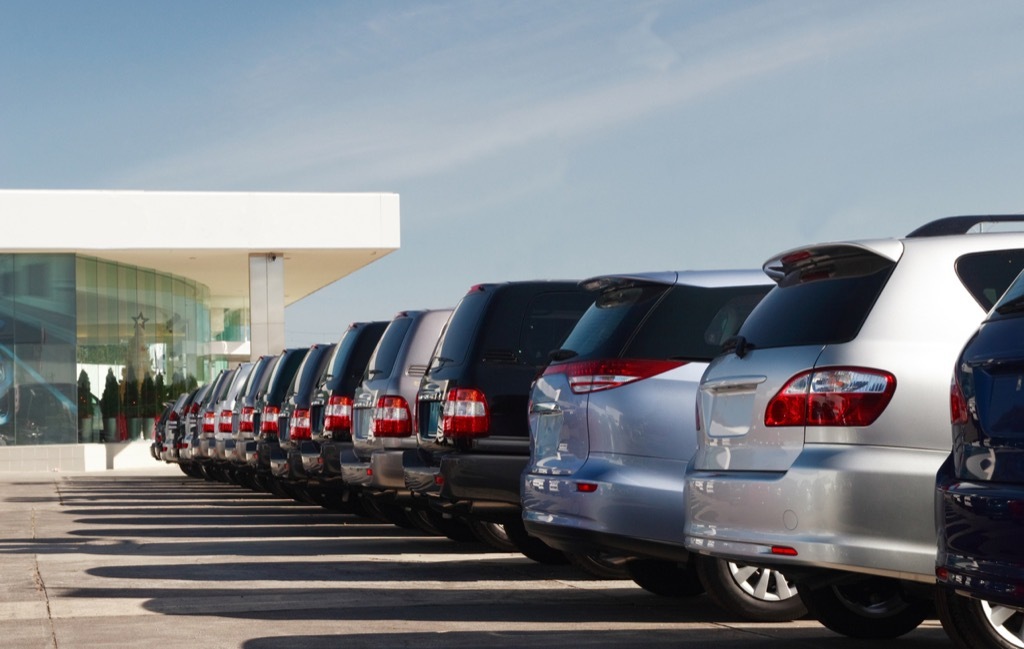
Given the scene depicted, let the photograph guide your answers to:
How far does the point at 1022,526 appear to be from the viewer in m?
4.84

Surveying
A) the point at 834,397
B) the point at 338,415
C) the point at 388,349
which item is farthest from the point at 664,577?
the point at 338,415

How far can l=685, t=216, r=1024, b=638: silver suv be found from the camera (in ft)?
20.8

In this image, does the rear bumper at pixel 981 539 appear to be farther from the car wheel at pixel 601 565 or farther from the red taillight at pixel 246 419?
the red taillight at pixel 246 419

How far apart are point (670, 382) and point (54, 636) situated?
10.8 ft

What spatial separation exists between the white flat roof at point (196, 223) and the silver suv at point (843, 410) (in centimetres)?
3682

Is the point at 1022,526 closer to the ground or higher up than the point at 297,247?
closer to the ground

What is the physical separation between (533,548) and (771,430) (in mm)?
5051

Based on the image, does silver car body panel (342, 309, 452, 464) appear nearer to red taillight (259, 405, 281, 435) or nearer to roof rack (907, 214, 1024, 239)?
red taillight (259, 405, 281, 435)

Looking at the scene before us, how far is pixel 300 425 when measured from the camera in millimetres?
17016

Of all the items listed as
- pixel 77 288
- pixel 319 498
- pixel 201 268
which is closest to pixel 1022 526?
pixel 319 498

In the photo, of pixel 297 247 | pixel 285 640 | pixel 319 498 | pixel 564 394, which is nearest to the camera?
pixel 285 640

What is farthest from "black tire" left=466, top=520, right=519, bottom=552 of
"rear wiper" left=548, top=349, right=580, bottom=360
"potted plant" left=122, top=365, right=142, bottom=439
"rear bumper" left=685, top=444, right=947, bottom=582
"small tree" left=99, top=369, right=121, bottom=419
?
"potted plant" left=122, top=365, right=142, bottom=439

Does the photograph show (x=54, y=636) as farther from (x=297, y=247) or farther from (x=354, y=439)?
(x=297, y=247)

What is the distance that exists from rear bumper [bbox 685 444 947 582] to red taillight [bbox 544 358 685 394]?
5.33 feet
